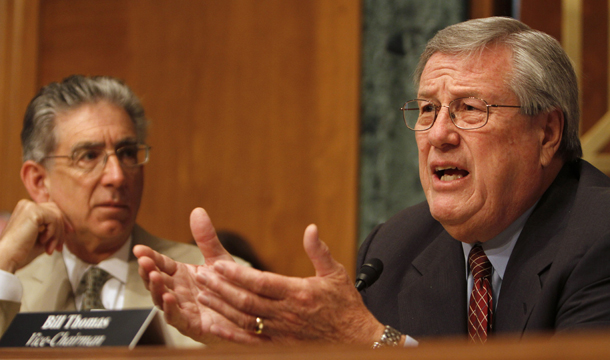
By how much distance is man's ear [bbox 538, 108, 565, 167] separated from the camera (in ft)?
5.10

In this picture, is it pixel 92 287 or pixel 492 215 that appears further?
pixel 92 287

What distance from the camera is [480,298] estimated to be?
154cm

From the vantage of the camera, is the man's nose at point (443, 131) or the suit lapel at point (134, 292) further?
the suit lapel at point (134, 292)

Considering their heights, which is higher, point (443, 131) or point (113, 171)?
point (443, 131)

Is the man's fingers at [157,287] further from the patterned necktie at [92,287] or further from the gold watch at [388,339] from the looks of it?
the patterned necktie at [92,287]

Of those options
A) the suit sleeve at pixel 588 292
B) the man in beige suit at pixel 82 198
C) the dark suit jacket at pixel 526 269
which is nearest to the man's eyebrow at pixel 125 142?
the man in beige suit at pixel 82 198

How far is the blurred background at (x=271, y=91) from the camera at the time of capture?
283 centimetres

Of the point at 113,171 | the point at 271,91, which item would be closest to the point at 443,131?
the point at 113,171

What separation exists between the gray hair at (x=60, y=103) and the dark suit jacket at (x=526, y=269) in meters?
1.04

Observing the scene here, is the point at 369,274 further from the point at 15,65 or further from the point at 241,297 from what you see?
the point at 15,65

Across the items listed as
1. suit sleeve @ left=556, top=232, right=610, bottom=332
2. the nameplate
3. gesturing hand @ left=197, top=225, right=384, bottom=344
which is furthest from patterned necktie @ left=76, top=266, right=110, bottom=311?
suit sleeve @ left=556, top=232, right=610, bottom=332

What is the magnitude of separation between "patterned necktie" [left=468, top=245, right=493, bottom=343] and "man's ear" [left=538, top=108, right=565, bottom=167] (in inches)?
11.3

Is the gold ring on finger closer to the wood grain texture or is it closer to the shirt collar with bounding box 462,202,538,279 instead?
the shirt collar with bounding box 462,202,538,279

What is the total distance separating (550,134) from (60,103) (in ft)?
5.32
